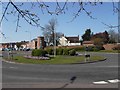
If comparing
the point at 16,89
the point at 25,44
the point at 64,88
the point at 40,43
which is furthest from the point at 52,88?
the point at 25,44

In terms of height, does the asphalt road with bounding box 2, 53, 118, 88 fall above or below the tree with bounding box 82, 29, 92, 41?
below

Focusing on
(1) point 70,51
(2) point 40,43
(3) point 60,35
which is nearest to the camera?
(1) point 70,51

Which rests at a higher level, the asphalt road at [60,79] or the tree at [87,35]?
the tree at [87,35]

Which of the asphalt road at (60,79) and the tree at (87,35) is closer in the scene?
the asphalt road at (60,79)

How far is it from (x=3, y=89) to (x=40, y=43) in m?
78.8

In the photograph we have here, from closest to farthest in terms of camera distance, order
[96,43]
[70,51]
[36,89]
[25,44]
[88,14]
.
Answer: [88,14] → [36,89] → [70,51] → [96,43] → [25,44]

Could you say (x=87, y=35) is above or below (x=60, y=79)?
above

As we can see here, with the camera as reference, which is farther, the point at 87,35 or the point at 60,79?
the point at 87,35

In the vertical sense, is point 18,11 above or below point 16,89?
above

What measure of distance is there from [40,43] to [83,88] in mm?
79750

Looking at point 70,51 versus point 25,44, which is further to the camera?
point 25,44

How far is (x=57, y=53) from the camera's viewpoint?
62.8 metres

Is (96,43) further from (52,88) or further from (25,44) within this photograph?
(52,88)

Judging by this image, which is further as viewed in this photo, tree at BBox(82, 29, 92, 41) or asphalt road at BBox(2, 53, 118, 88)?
tree at BBox(82, 29, 92, 41)
